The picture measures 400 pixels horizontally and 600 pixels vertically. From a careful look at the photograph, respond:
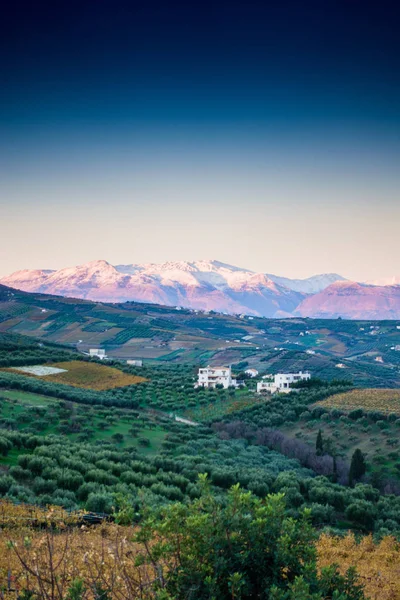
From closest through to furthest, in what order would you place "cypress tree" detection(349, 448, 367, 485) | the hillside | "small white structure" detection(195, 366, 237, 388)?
1. "cypress tree" detection(349, 448, 367, 485)
2. "small white structure" detection(195, 366, 237, 388)
3. the hillside

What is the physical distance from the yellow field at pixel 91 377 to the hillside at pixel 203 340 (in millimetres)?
38531

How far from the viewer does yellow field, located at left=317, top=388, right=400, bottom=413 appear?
49906 millimetres

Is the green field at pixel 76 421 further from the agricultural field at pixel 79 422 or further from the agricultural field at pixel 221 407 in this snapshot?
the agricultural field at pixel 221 407

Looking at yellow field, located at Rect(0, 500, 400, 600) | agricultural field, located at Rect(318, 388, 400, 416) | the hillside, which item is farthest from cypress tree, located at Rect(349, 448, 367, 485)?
the hillside

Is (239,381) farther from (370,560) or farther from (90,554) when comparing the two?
(90,554)

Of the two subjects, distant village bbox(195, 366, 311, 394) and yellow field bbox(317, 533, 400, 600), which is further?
distant village bbox(195, 366, 311, 394)

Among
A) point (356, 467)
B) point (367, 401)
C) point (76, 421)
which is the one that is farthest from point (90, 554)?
point (367, 401)

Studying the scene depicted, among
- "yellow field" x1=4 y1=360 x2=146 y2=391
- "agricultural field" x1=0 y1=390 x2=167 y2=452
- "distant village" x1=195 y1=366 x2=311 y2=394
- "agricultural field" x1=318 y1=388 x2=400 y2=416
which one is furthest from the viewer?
"distant village" x1=195 y1=366 x2=311 y2=394

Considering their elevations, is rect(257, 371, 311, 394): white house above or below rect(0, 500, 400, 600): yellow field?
below

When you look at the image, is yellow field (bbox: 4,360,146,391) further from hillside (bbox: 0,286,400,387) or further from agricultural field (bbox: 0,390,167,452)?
hillside (bbox: 0,286,400,387)

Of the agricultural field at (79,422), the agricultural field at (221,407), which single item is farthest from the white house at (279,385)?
the agricultural field at (79,422)

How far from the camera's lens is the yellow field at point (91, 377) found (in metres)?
62.3

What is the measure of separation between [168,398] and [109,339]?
89524 millimetres

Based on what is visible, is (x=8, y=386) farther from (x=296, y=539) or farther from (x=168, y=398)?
(x=296, y=539)
